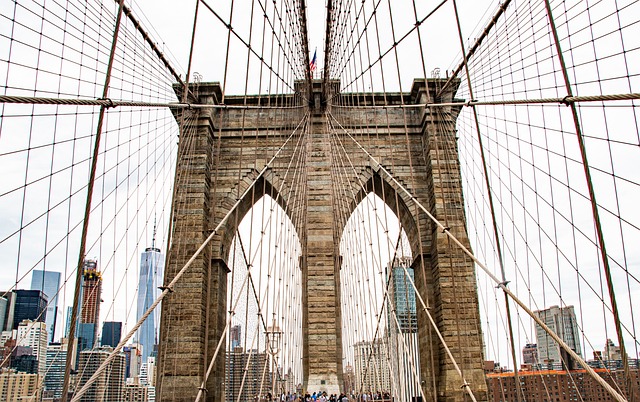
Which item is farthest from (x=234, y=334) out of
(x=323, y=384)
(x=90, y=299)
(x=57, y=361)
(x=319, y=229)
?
(x=57, y=361)

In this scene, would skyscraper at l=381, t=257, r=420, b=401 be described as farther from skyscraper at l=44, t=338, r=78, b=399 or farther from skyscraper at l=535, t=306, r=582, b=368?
skyscraper at l=44, t=338, r=78, b=399

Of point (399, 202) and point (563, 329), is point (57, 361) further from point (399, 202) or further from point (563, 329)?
point (563, 329)

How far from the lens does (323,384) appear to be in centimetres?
1229

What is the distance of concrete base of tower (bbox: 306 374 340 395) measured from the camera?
40.0ft

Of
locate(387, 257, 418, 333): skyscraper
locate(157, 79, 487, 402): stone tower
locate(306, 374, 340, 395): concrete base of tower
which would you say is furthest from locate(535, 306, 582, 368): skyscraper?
locate(306, 374, 340, 395): concrete base of tower

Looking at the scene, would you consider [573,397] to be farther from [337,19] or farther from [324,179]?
[337,19]

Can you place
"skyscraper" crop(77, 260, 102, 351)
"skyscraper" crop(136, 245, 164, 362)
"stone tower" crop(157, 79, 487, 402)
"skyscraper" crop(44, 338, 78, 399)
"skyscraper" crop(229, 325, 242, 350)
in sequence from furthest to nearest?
1. "skyscraper" crop(229, 325, 242, 350)
2. "skyscraper" crop(136, 245, 164, 362)
3. "stone tower" crop(157, 79, 487, 402)
4. "skyscraper" crop(77, 260, 102, 351)
5. "skyscraper" crop(44, 338, 78, 399)

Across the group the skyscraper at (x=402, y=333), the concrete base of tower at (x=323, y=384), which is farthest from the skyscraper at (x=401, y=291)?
the concrete base of tower at (x=323, y=384)

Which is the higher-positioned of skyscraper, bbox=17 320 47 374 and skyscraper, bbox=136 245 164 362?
skyscraper, bbox=136 245 164 362

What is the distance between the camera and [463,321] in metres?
12.4

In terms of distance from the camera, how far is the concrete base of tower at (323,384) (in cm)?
1220

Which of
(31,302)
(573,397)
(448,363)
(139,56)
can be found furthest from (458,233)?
(573,397)

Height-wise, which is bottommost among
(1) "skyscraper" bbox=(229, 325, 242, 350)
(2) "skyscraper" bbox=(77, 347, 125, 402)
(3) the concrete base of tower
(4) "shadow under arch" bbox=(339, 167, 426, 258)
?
(3) the concrete base of tower

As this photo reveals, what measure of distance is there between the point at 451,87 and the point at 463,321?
214 inches
